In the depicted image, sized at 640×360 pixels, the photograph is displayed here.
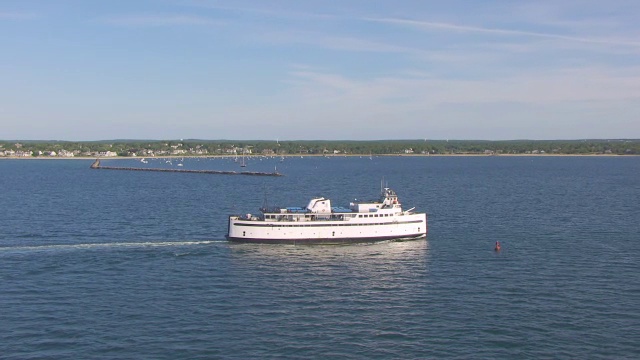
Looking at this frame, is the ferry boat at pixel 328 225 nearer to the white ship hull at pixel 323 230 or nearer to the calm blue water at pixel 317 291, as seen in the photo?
the white ship hull at pixel 323 230

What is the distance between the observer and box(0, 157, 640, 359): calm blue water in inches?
1767

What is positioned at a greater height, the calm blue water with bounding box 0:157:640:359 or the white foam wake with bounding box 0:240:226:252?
the white foam wake with bounding box 0:240:226:252

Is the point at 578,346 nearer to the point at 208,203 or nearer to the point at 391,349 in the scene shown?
the point at 391,349

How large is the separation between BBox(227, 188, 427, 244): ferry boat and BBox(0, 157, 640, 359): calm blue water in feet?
6.70

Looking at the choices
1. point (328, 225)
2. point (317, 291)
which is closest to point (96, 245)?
point (328, 225)

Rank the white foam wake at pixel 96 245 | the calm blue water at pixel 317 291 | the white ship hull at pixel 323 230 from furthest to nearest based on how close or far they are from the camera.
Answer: the white ship hull at pixel 323 230, the white foam wake at pixel 96 245, the calm blue water at pixel 317 291

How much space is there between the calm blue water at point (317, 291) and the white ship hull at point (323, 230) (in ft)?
6.35

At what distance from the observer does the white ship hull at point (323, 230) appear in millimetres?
81625


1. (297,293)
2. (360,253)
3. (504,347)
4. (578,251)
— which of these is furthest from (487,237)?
(504,347)

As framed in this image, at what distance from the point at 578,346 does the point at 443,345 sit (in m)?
9.29

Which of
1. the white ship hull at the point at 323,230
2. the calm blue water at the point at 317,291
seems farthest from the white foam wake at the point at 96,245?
the white ship hull at the point at 323,230

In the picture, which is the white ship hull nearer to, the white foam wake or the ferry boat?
the ferry boat

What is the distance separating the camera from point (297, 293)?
57.8 m

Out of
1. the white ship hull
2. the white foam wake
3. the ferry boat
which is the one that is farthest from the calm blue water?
the ferry boat
